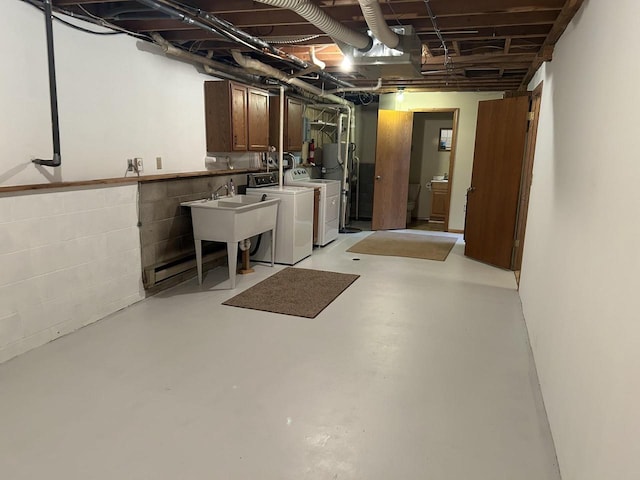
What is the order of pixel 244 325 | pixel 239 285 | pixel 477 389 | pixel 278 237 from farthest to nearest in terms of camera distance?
pixel 278 237
pixel 239 285
pixel 244 325
pixel 477 389

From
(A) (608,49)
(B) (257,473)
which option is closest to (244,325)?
(B) (257,473)

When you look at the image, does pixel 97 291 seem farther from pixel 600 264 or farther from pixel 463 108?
pixel 463 108

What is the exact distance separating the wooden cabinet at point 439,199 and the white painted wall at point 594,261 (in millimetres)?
5336

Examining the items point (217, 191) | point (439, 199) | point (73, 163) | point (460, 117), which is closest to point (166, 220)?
point (217, 191)

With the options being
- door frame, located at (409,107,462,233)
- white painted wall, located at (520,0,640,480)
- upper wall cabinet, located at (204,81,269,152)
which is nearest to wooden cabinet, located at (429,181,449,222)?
door frame, located at (409,107,462,233)

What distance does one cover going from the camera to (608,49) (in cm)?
190

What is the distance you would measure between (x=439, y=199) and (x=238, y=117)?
479 centimetres

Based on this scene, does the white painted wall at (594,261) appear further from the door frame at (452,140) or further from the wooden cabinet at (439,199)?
the wooden cabinet at (439,199)

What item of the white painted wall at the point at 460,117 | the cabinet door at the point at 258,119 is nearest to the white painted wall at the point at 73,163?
the cabinet door at the point at 258,119

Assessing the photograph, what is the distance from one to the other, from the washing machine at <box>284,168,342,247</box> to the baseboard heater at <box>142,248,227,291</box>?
1618mm

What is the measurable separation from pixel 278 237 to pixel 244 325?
1.98 metres

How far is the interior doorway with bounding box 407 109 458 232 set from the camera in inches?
333

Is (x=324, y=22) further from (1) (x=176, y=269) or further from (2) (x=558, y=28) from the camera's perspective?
(1) (x=176, y=269)

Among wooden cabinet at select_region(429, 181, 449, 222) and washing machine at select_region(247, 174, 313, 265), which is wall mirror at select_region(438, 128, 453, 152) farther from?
washing machine at select_region(247, 174, 313, 265)
